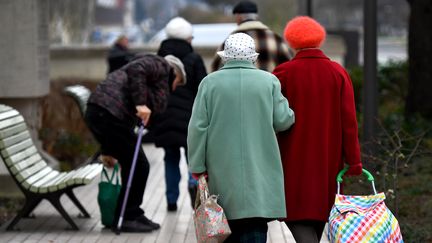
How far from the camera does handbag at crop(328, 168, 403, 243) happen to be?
6.32 m

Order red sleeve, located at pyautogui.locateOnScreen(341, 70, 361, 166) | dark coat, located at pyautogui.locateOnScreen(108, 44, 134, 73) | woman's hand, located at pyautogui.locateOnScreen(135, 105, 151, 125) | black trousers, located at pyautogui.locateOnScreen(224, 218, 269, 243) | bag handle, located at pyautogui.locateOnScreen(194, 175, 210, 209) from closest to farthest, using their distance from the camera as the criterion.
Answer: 1. bag handle, located at pyautogui.locateOnScreen(194, 175, 210, 209)
2. black trousers, located at pyautogui.locateOnScreen(224, 218, 269, 243)
3. red sleeve, located at pyautogui.locateOnScreen(341, 70, 361, 166)
4. woman's hand, located at pyautogui.locateOnScreen(135, 105, 151, 125)
5. dark coat, located at pyautogui.locateOnScreen(108, 44, 134, 73)

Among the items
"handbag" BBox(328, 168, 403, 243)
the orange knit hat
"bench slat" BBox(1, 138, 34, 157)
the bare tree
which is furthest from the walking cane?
the bare tree

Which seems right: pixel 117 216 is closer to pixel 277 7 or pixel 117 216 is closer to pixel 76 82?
pixel 76 82

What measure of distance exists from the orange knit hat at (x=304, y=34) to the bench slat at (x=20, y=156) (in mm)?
2978

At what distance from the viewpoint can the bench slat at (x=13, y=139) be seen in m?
9.12

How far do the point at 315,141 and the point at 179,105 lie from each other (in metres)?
3.42

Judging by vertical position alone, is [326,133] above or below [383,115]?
above

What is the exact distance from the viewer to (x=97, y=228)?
31.1ft

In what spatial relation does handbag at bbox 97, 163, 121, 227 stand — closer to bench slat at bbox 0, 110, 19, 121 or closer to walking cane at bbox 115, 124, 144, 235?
walking cane at bbox 115, 124, 144, 235

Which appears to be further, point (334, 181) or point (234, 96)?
point (334, 181)

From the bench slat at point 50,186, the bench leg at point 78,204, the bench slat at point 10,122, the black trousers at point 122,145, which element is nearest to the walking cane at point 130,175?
the black trousers at point 122,145

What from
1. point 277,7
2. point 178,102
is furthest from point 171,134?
point 277,7

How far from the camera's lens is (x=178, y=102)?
10.2 meters

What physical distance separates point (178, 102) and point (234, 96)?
367 centimetres
